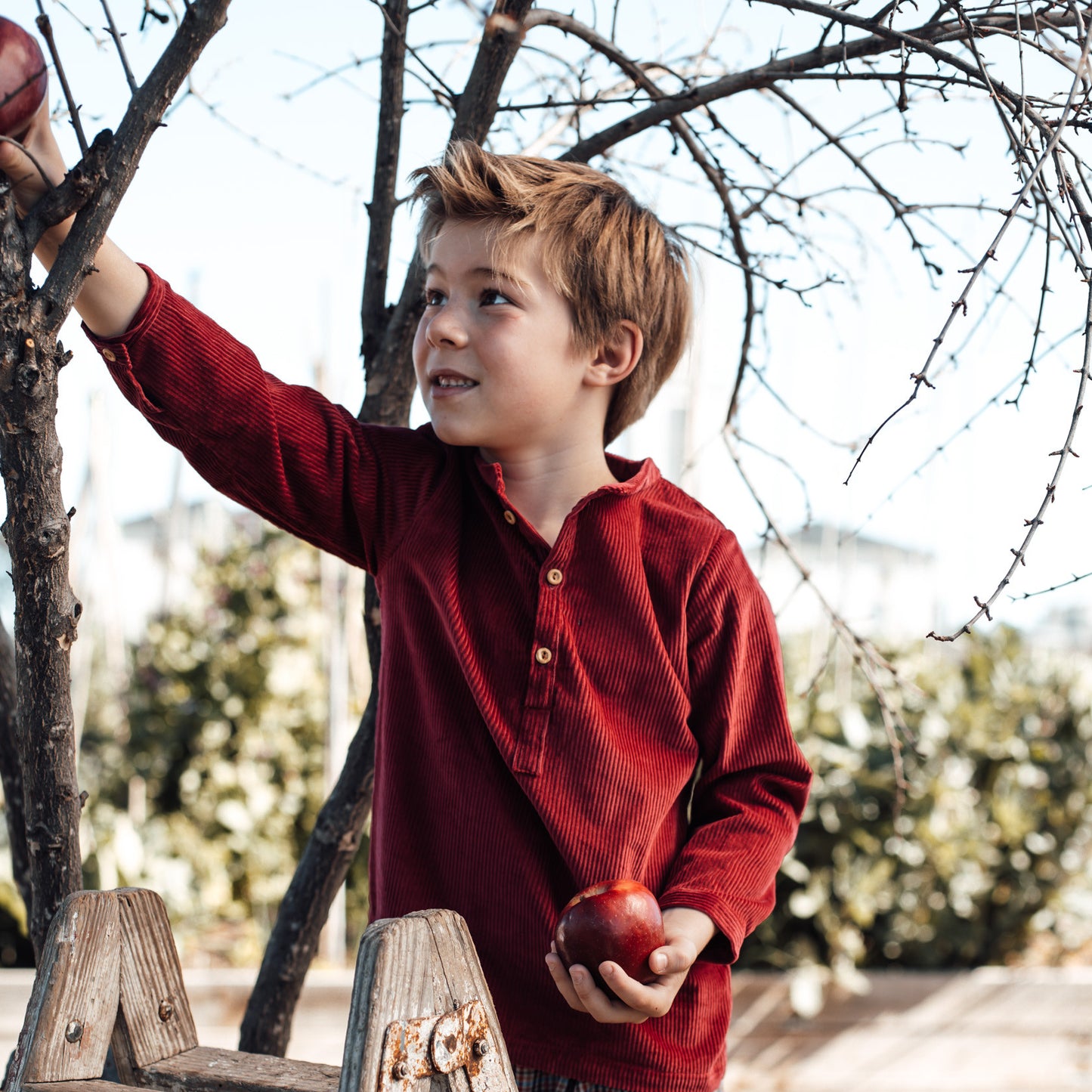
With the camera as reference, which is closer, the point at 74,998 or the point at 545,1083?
the point at 74,998

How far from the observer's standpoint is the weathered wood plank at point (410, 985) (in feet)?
2.64

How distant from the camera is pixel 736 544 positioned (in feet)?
4.40

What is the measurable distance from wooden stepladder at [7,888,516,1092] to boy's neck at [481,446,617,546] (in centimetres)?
51

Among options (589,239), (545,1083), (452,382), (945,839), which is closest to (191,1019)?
(545,1083)

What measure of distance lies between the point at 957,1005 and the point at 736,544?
8.12 ft

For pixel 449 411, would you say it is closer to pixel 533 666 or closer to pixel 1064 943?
pixel 533 666

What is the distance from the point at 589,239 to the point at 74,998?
0.86 meters

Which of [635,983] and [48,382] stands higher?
[48,382]

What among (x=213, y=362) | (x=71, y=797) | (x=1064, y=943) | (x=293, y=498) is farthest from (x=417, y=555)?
(x=1064, y=943)

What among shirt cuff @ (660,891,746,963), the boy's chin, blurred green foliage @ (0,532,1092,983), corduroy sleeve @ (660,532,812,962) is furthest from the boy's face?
blurred green foliage @ (0,532,1092,983)

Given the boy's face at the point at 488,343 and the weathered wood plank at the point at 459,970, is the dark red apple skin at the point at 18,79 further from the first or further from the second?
the weathered wood plank at the point at 459,970

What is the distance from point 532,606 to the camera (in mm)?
1213

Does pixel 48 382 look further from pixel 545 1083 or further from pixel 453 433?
pixel 545 1083

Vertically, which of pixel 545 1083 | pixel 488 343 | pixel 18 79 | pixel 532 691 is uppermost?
pixel 18 79
